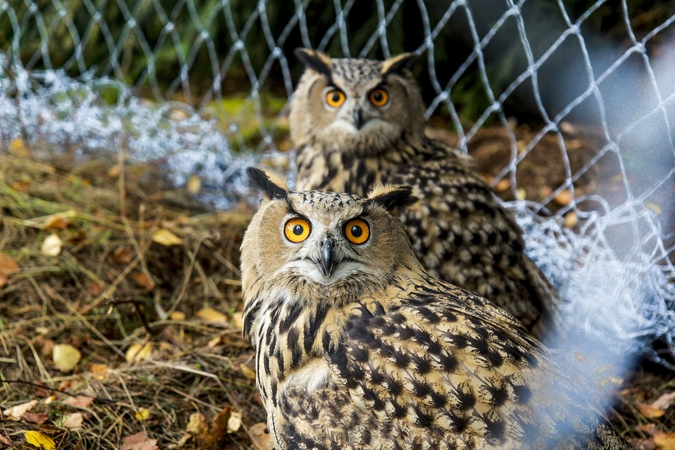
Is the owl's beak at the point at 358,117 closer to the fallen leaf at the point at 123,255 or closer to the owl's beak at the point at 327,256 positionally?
the owl's beak at the point at 327,256

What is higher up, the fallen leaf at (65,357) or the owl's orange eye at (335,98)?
the owl's orange eye at (335,98)

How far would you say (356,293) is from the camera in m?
2.20

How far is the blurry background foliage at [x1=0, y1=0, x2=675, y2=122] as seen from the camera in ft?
14.7

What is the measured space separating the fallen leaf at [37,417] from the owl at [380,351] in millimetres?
900

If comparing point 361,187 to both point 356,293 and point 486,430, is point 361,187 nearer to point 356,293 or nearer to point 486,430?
point 356,293

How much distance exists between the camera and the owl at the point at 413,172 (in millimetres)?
2979

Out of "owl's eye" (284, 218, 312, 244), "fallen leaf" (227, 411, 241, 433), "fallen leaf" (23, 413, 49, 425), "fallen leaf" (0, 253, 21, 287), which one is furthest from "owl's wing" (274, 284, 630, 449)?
"fallen leaf" (0, 253, 21, 287)

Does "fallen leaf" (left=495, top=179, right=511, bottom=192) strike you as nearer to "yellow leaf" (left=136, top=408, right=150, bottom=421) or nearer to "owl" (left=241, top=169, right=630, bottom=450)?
"owl" (left=241, top=169, right=630, bottom=450)

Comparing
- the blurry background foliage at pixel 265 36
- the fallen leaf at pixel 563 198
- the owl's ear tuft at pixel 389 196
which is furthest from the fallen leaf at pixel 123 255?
the fallen leaf at pixel 563 198

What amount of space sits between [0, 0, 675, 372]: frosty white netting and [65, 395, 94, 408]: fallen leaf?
7.12ft

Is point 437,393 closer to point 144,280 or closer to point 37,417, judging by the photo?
point 37,417

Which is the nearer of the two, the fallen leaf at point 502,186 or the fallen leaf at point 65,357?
the fallen leaf at point 65,357

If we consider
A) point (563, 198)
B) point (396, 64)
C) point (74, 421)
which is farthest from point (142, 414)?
point (563, 198)

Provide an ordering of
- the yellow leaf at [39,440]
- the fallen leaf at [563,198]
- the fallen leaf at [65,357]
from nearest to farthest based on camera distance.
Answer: the yellow leaf at [39,440] → the fallen leaf at [65,357] → the fallen leaf at [563,198]
